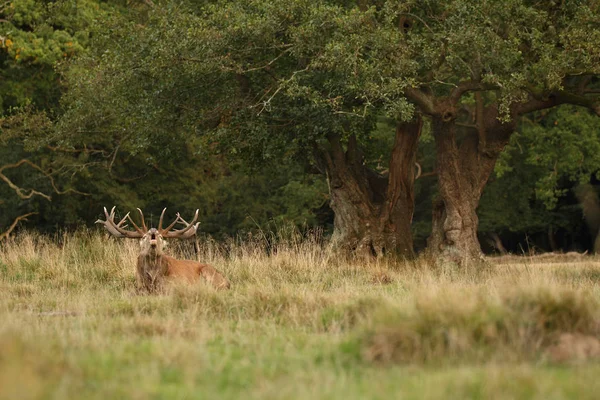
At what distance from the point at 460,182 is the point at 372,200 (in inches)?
85.3

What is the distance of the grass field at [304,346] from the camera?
623cm

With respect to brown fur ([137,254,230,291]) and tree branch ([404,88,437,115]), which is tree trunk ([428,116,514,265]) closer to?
tree branch ([404,88,437,115])

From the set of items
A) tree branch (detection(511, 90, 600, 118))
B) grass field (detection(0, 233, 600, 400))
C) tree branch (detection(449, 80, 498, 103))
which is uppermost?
tree branch (detection(449, 80, 498, 103))

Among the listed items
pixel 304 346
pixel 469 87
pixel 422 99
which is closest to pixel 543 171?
pixel 469 87

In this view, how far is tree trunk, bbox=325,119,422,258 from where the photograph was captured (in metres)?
20.5

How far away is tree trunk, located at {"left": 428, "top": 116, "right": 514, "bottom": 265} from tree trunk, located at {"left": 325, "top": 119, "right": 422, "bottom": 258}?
811 mm

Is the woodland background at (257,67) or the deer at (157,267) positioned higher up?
the woodland background at (257,67)

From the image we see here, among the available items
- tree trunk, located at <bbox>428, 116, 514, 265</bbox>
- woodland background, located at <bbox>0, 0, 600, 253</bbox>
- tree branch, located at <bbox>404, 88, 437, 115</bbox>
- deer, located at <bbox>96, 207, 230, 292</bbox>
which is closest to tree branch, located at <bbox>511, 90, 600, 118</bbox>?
woodland background, located at <bbox>0, 0, 600, 253</bbox>

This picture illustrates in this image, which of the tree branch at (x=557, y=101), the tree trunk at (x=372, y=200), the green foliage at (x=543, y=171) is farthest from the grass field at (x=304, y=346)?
the green foliage at (x=543, y=171)

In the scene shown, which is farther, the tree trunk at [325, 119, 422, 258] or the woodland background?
the tree trunk at [325, 119, 422, 258]

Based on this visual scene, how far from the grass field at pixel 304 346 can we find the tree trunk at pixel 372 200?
9.24 m

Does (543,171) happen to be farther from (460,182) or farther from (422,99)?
(422,99)

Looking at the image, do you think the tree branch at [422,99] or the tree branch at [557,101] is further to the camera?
the tree branch at [557,101]

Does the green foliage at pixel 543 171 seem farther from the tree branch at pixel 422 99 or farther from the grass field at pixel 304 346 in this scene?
the grass field at pixel 304 346
